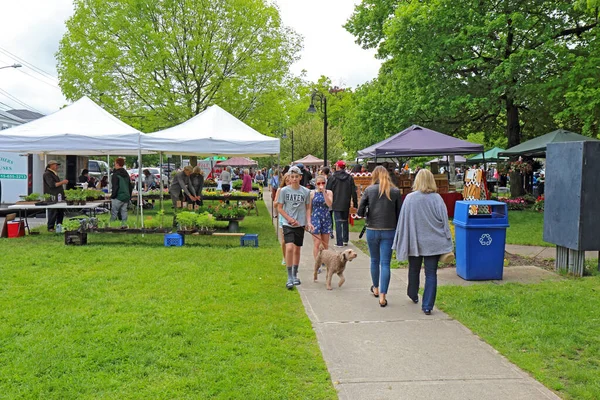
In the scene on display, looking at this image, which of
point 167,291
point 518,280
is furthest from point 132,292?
point 518,280

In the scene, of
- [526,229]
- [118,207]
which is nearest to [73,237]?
[118,207]

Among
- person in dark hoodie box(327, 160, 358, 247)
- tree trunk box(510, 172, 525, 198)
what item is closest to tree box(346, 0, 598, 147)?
tree trunk box(510, 172, 525, 198)

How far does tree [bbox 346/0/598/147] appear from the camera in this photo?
18453mm

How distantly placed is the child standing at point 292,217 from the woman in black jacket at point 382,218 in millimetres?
1011

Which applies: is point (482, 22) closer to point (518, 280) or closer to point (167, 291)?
point (518, 280)

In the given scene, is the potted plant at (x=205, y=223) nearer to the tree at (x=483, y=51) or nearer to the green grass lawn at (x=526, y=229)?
the green grass lawn at (x=526, y=229)

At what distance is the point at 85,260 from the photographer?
30.6ft

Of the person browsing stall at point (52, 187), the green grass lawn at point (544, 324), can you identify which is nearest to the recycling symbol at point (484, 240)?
the green grass lawn at point (544, 324)

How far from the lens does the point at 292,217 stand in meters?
7.45

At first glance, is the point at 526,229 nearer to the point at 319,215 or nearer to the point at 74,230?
the point at 319,215

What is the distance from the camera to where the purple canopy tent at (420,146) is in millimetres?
14242

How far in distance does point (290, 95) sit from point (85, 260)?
17566 mm

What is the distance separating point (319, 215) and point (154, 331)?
12.1 ft

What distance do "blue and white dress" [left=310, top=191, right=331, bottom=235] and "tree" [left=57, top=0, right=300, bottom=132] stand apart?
50.7 feet
